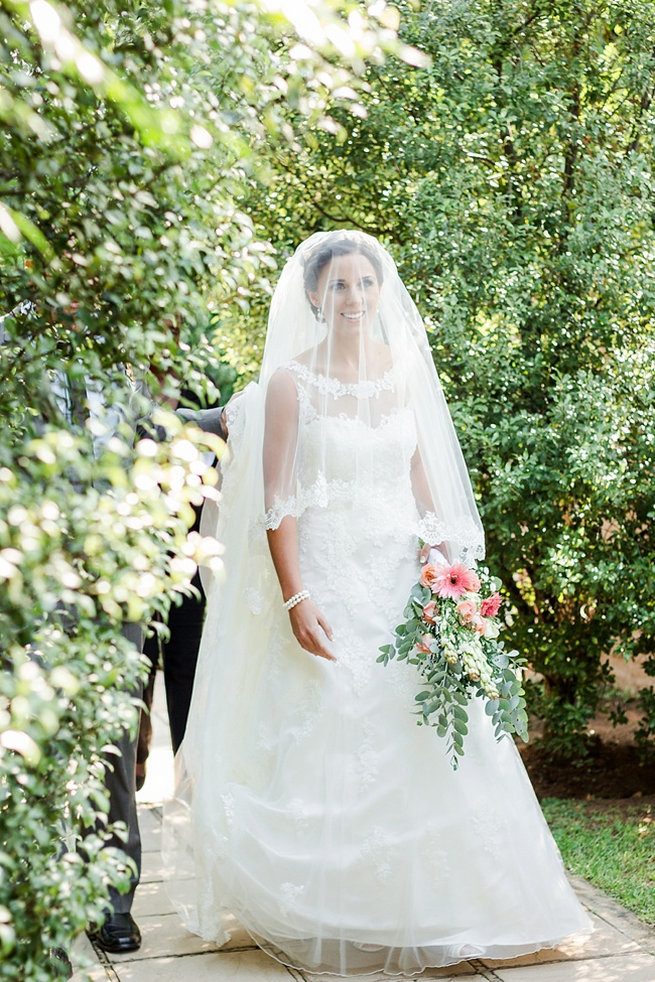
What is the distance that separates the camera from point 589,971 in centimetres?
346

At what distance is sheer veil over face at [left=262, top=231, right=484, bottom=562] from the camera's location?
3742 mm

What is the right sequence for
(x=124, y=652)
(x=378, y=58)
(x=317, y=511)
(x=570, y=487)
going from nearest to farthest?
1. (x=378, y=58)
2. (x=124, y=652)
3. (x=317, y=511)
4. (x=570, y=487)

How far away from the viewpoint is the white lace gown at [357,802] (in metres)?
3.43

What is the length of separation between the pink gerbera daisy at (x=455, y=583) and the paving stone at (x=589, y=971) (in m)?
1.12

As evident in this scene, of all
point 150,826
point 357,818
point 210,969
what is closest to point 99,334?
point 357,818

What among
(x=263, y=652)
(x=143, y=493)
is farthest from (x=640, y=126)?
(x=143, y=493)

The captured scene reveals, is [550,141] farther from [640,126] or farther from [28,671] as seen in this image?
[28,671]

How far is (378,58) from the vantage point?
5.77ft

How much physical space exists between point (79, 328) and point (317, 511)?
1.76 meters

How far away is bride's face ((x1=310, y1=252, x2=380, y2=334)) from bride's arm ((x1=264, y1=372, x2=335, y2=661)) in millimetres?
274

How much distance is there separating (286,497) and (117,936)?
4.74 ft

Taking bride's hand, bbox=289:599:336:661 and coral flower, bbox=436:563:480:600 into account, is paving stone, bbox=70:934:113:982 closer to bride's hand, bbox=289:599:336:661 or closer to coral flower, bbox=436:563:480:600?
bride's hand, bbox=289:599:336:661

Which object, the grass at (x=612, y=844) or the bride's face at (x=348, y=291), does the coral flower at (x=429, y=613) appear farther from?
the grass at (x=612, y=844)

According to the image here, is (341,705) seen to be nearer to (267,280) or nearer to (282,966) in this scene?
(282,966)
